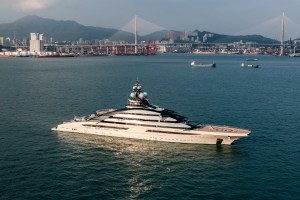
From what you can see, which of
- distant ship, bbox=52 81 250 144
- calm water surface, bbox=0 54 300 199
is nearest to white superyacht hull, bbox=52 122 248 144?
distant ship, bbox=52 81 250 144

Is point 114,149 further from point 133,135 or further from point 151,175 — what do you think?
point 151,175

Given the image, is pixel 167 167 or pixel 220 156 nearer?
pixel 167 167

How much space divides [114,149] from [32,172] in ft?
28.5

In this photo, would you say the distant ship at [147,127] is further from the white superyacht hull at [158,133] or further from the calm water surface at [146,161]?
the calm water surface at [146,161]

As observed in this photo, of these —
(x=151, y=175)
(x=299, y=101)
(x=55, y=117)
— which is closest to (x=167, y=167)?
(x=151, y=175)

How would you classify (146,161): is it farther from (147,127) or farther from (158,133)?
(147,127)

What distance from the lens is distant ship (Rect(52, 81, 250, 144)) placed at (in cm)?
3803

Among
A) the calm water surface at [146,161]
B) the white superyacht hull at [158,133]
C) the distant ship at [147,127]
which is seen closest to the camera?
the calm water surface at [146,161]

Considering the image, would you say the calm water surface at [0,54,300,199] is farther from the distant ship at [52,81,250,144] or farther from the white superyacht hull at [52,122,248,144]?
the distant ship at [52,81,250,144]

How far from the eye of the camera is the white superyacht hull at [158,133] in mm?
37781

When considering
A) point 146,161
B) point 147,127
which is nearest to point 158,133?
point 147,127

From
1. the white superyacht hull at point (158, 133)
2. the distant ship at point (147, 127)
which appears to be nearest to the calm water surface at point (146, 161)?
the white superyacht hull at point (158, 133)

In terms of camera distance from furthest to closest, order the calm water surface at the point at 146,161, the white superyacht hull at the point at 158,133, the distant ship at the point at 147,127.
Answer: the distant ship at the point at 147,127, the white superyacht hull at the point at 158,133, the calm water surface at the point at 146,161

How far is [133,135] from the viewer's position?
130ft
